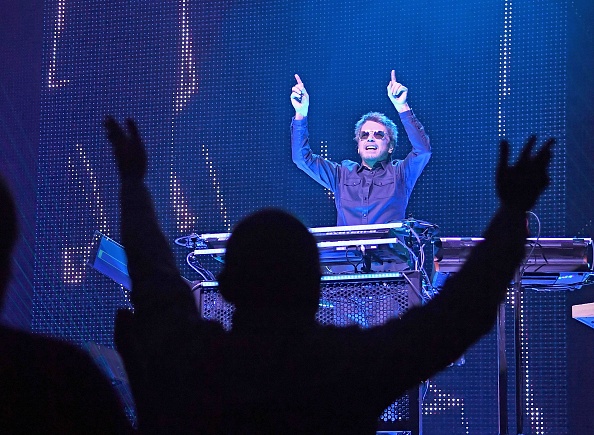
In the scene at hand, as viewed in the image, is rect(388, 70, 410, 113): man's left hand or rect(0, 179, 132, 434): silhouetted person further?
rect(388, 70, 410, 113): man's left hand

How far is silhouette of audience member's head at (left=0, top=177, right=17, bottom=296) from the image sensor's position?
96 centimetres

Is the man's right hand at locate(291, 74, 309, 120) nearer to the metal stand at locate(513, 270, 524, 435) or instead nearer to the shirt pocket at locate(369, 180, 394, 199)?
the shirt pocket at locate(369, 180, 394, 199)

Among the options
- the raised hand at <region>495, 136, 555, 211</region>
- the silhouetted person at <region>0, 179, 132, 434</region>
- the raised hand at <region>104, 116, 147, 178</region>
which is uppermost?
the raised hand at <region>104, 116, 147, 178</region>

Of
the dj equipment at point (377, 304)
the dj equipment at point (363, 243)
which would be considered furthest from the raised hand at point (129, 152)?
the dj equipment at point (363, 243)

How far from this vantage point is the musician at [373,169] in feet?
16.0

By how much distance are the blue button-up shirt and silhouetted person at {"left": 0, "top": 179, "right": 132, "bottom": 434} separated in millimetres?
3894

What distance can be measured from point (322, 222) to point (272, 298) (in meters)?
Result: 5.20

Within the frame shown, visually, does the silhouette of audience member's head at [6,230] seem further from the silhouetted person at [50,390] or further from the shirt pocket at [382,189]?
the shirt pocket at [382,189]

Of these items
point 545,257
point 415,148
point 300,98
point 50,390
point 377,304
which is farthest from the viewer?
point 415,148

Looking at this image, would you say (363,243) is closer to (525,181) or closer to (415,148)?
(525,181)

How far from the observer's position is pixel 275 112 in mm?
6566

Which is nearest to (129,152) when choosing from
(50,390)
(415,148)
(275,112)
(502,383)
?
(50,390)

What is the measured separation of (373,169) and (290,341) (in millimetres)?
4057

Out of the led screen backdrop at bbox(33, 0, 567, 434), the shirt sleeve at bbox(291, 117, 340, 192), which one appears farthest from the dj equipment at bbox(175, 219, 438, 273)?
the led screen backdrop at bbox(33, 0, 567, 434)
